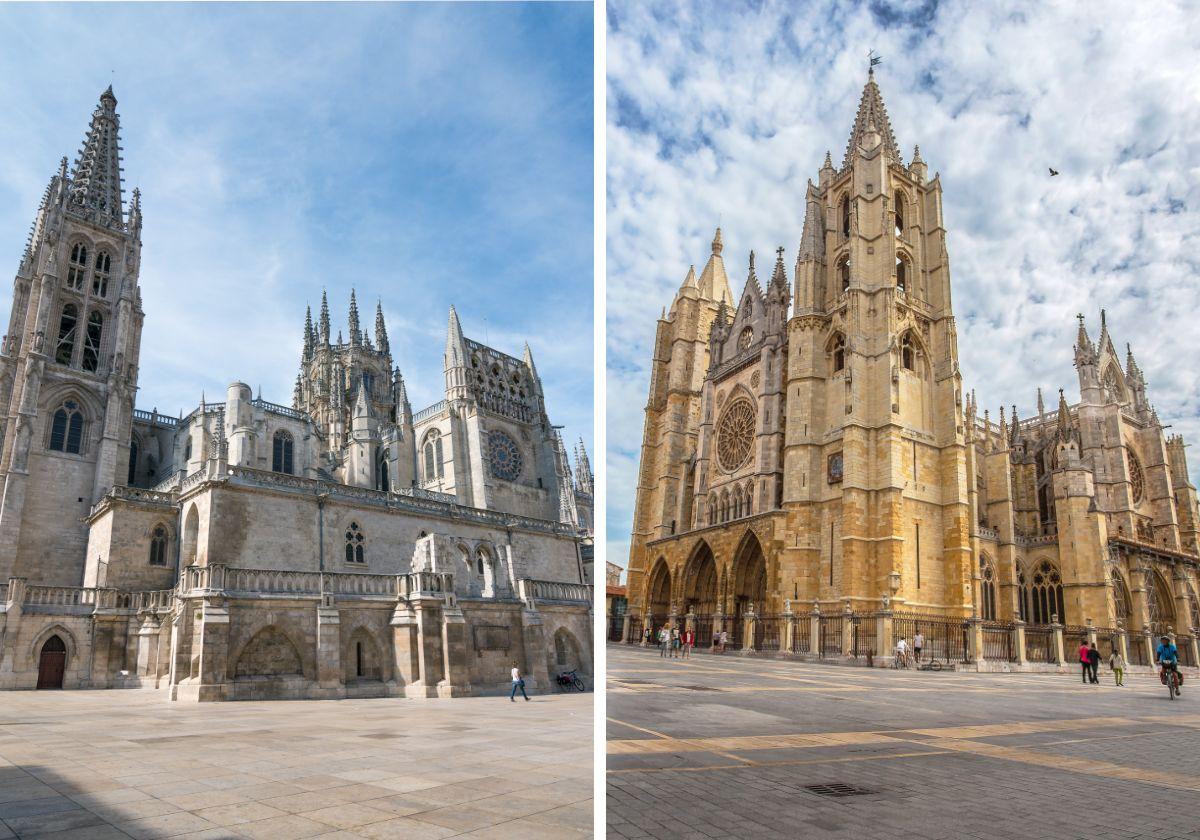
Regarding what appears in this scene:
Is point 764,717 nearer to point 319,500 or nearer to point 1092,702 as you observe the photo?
point 1092,702

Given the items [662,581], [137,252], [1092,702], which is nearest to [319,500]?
[662,581]

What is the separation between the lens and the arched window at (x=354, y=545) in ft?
90.3

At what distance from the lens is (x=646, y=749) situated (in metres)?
5.99

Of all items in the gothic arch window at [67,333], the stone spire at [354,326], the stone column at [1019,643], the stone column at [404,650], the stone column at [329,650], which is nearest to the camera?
the stone column at [329,650]

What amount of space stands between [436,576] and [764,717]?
14325 mm

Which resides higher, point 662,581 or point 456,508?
point 456,508

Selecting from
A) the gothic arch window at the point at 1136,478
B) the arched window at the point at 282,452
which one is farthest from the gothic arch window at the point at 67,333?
the gothic arch window at the point at 1136,478

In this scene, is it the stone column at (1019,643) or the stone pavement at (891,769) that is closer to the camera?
the stone pavement at (891,769)

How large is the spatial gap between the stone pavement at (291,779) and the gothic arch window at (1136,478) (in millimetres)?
38630

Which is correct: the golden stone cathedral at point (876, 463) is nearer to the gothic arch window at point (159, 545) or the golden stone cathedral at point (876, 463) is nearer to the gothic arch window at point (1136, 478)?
the gothic arch window at point (1136, 478)

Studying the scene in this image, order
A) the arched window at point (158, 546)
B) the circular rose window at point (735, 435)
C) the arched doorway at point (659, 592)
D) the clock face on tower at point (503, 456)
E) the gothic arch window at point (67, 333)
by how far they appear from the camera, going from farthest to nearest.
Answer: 1. the clock face on tower at point (503, 456)
2. the arched doorway at point (659, 592)
3. the circular rose window at point (735, 435)
4. the gothic arch window at point (67, 333)
5. the arched window at point (158, 546)

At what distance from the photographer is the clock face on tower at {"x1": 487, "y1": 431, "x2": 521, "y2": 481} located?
42.2 metres

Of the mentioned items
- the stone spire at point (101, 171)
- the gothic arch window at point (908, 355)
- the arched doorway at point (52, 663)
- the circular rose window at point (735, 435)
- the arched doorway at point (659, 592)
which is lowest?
the arched doorway at point (52, 663)

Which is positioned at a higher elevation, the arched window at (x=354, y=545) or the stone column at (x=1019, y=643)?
the arched window at (x=354, y=545)
